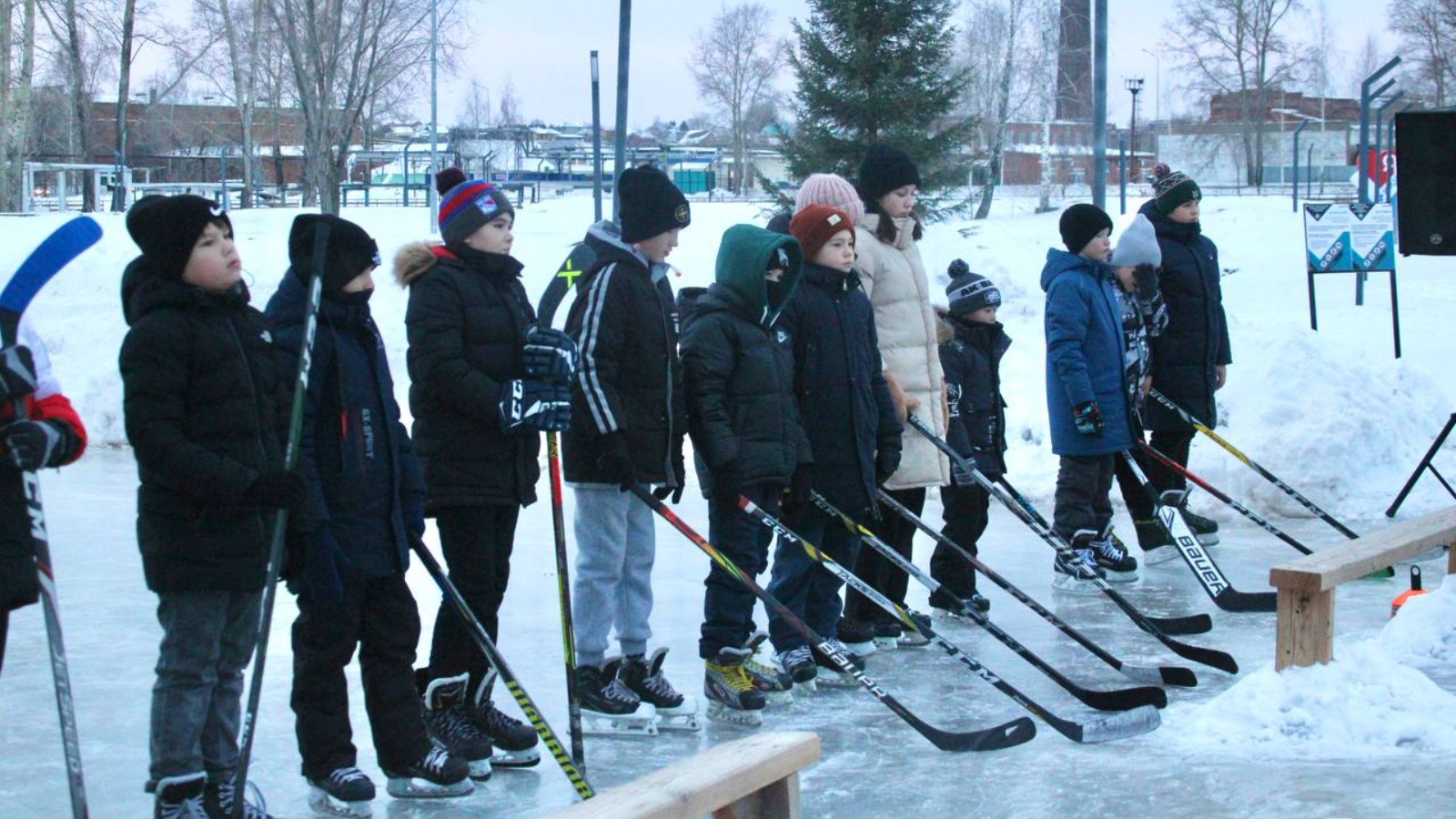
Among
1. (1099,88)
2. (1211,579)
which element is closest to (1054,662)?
(1211,579)

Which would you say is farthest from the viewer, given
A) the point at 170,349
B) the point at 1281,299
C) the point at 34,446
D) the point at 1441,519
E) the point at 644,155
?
the point at 644,155

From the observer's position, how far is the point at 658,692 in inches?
177

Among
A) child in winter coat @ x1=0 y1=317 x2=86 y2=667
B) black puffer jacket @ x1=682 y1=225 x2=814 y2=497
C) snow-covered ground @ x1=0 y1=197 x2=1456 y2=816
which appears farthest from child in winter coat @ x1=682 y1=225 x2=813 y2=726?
child in winter coat @ x1=0 y1=317 x2=86 y2=667

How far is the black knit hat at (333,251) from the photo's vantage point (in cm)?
358

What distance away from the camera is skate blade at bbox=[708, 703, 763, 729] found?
14.7 feet

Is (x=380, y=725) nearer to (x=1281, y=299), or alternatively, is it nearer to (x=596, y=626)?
(x=596, y=626)

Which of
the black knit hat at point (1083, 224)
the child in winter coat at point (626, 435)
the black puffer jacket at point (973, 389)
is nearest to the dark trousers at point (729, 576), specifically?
the child in winter coat at point (626, 435)

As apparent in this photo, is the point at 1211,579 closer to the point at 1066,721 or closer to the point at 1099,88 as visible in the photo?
the point at 1066,721

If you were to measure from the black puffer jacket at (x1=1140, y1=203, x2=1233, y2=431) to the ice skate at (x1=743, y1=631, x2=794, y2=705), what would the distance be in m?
2.91

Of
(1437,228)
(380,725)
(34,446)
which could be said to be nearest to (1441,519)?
(1437,228)

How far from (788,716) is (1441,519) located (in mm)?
2495

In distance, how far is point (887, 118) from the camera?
631 inches

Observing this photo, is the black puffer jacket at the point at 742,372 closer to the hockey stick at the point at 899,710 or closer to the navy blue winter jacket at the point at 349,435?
the hockey stick at the point at 899,710

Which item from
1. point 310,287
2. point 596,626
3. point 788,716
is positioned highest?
point 310,287
